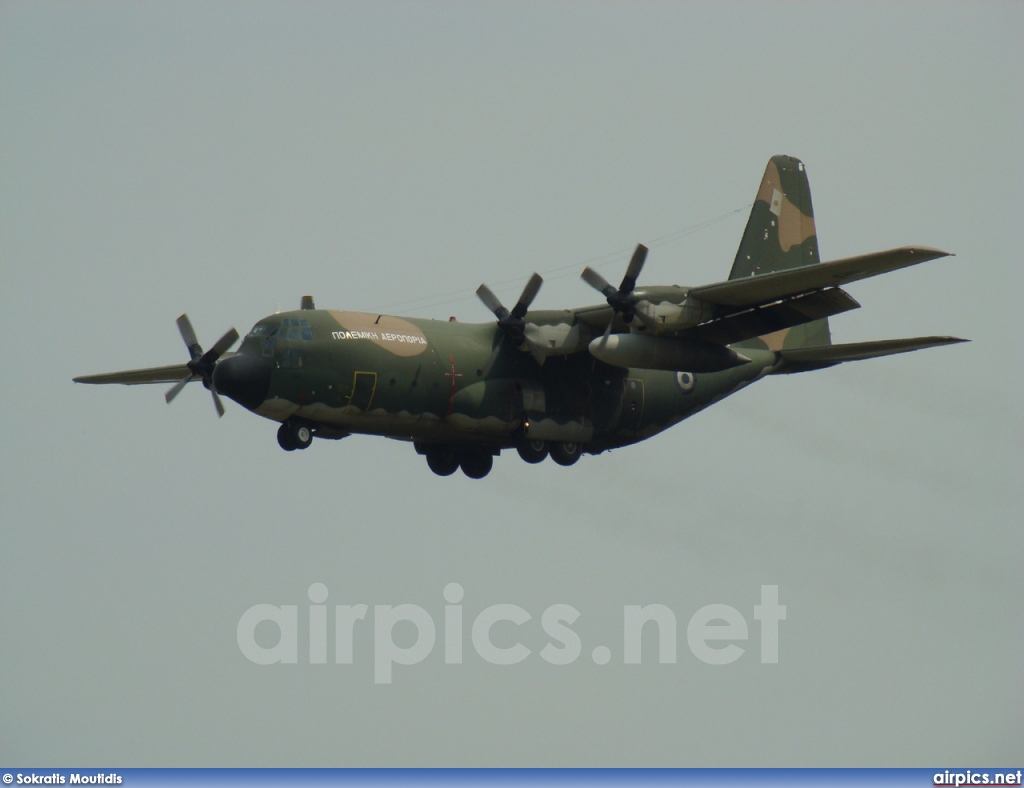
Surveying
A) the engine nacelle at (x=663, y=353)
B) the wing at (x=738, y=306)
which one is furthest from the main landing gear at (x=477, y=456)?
the engine nacelle at (x=663, y=353)

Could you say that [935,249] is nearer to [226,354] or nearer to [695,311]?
[695,311]

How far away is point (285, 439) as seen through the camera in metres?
27.8

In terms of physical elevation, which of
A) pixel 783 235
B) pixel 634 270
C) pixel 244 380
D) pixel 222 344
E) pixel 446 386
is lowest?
pixel 244 380

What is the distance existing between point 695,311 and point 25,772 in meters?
15.7

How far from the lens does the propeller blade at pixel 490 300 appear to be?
29.9m

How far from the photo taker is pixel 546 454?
30.0 metres

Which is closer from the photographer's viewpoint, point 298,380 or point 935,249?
point 935,249

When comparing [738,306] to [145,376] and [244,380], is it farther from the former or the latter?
[145,376]

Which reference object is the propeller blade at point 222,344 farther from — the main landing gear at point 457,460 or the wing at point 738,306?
the wing at point 738,306

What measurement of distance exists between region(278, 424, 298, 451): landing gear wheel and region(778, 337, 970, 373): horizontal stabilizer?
10.4 meters

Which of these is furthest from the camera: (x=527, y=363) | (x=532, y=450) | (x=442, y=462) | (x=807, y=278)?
(x=442, y=462)

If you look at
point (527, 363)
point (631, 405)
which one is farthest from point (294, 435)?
point (631, 405)

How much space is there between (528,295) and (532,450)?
2.86 metres

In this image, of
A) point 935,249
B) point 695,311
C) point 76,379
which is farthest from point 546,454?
point 76,379
